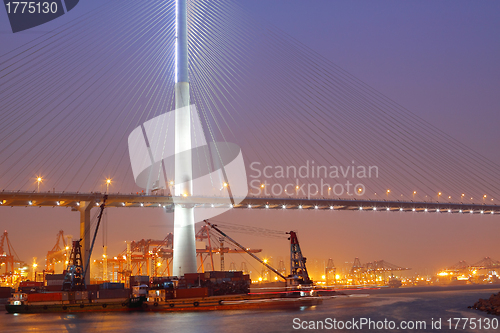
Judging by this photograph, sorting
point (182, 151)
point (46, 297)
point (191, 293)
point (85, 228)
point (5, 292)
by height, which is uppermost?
point (182, 151)

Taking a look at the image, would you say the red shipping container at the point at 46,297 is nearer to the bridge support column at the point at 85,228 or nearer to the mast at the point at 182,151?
the bridge support column at the point at 85,228

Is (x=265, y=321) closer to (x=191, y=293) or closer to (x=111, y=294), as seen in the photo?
(x=191, y=293)

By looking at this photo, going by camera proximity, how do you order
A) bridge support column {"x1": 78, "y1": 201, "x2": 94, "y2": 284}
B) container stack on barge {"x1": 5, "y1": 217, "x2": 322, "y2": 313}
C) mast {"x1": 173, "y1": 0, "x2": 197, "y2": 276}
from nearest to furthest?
container stack on barge {"x1": 5, "y1": 217, "x2": 322, "y2": 313} < mast {"x1": 173, "y1": 0, "x2": 197, "y2": 276} < bridge support column {"x1": 78, "y1": 201, "x2": 94, "y2": 284}

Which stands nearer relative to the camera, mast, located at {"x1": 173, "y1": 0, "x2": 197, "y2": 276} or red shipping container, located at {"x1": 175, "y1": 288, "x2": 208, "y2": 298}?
red shipping container, located at {"x1": 175, "y1": 288, "x2": 208, "y2": 298}

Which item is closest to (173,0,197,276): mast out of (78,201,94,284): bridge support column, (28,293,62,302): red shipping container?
(78,201,94,284): bridge support column

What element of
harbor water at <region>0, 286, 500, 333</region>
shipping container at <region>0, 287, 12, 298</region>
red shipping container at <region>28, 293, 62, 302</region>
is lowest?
harbor water at <region>0, 286, 500, 333</region>

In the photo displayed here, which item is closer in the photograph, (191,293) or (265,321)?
(265,321)

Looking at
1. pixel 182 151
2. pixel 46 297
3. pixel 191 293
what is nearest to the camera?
pixel 46 297

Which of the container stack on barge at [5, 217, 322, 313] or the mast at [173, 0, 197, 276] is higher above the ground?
the mast at [173, 0, 197, 276]

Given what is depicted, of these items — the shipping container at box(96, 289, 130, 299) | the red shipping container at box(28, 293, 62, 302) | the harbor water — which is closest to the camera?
the harbor water

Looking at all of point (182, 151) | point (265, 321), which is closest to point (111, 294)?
point (182, 151)

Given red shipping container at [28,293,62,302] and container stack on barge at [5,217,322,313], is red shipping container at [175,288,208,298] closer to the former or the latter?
container stack on barge at [5,217,322,313]

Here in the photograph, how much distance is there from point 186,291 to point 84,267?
18.3m

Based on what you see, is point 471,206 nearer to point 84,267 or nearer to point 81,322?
point 84,267
